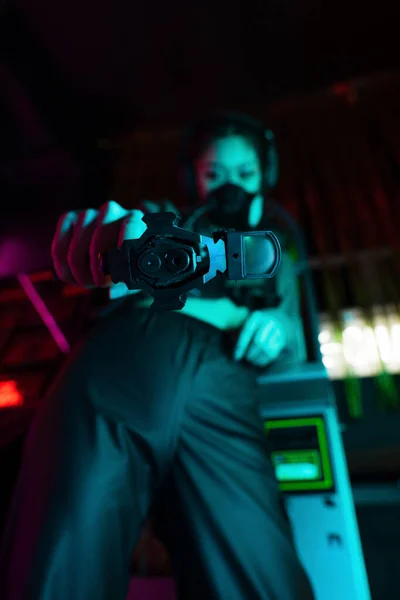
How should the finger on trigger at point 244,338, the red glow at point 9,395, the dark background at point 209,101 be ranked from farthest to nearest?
the dark background at point 209,101 < the finger on trigger at point 244,338 < the red glow at point 9,395

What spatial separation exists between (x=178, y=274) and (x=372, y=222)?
1806 mm

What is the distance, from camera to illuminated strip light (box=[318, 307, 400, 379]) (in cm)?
152

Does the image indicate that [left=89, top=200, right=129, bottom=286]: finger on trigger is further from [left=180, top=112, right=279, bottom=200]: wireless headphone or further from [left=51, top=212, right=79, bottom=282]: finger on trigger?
[left=180, top=112, right=279, bottom=200]: wireless headphone

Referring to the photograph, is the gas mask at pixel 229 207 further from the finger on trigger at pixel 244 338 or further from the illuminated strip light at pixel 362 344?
the illuminated strip light at pixel 362 344

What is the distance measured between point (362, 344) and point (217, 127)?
34.9 inches

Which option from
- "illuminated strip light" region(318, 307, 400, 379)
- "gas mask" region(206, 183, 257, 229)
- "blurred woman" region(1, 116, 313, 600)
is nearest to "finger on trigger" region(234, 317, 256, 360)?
"blurred woman" region(1, 116, 313, 600)

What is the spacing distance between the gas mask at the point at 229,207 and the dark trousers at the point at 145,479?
222mm

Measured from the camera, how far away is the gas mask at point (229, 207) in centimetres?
92

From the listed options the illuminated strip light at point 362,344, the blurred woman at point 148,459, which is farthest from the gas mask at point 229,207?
the illuminated strip light at point 362,344

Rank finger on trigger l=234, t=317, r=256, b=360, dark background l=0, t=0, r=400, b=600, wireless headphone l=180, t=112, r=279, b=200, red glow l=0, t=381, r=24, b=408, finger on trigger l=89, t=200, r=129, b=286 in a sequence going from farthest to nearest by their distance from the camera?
dark background l=0, t=0, r=400, b=600 → wireless headphone l=180, t=112, r=279, b=200 → finger on trigger l=234, t=317, r=256, b=360 → red glow l=0, t=381, r=24, b=408 → finger on trigger l=89, t=200, r=129, b=286

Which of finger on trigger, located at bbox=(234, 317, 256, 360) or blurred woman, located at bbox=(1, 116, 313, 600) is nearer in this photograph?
blurred woman, located at bbox=(1, 116, 313, 600)

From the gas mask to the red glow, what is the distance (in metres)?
0.48

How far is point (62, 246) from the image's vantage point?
0.64m

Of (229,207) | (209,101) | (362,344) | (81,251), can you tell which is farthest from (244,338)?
(209,101)
